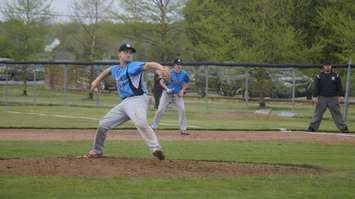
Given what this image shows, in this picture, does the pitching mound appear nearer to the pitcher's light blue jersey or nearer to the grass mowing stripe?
the grass mowing stripe

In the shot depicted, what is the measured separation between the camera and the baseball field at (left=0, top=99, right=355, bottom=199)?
9180 mm

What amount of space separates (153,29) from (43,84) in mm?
11135

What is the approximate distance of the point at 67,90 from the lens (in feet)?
113

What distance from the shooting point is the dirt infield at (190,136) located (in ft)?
56.7

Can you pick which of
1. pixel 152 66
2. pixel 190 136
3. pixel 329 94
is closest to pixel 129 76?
pixel 152 66

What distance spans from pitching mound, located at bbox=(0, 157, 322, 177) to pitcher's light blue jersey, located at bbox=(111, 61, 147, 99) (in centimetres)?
119

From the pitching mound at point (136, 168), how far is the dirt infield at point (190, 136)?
16.7 feet

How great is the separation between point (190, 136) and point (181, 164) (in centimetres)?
659

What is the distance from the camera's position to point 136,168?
36.2 ft

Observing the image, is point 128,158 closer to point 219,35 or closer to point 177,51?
point 219,35

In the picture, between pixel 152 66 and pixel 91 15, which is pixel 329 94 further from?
pixel 91 15

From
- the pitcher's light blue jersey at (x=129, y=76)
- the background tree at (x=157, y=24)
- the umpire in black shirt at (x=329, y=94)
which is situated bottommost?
the umpire in black shirt at (x=329, y=94)

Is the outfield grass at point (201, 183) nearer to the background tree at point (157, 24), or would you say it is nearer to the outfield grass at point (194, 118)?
the outfield grass at point (194, 118)

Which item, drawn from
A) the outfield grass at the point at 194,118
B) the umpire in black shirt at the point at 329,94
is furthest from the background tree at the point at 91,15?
the umpire in black shirt at the point at 329,94
